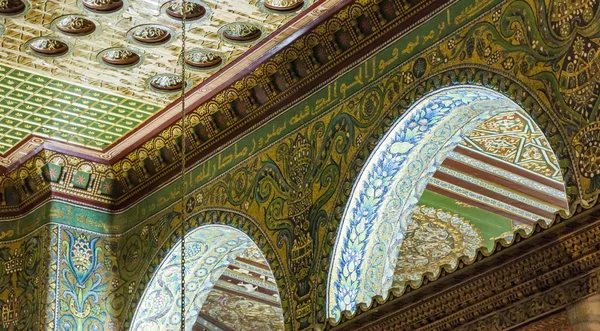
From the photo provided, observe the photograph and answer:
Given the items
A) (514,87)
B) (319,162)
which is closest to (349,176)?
(319,162)

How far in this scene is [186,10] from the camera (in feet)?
25.9

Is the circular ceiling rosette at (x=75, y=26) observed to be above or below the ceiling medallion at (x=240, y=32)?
below

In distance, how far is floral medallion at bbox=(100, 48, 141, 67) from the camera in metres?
8.35

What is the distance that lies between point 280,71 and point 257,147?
1.92ft

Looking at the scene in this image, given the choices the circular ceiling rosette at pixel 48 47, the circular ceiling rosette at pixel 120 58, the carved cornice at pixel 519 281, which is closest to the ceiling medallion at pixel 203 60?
the circular ceiling rosette at pixel 120 58

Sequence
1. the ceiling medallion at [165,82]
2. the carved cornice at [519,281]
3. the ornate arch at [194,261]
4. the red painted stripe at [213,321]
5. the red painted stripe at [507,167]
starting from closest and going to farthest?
the carved cornice at [519,281] < the ceiling medallion at [165,82] < the ornate arch at [194,261] < the red painted stripe at [507,167] < the red painted stripe at [213,321]

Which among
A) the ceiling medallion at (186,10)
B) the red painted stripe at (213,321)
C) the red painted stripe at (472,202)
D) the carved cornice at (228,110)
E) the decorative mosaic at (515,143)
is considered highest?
the decorative mosaic at (515,143)

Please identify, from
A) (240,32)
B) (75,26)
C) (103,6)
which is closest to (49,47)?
(75,26)

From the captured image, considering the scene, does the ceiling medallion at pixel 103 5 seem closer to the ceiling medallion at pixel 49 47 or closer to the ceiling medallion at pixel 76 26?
the ceiling medallion at pixel 76 26

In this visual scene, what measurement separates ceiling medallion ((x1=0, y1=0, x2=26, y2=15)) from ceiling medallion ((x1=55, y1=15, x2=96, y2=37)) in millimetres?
253

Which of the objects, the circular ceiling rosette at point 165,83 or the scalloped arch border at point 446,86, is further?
the circular ceiling rosette at point 165,83

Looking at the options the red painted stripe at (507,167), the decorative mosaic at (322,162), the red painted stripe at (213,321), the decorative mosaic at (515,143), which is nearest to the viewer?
the decorative mosaic at (322,162)

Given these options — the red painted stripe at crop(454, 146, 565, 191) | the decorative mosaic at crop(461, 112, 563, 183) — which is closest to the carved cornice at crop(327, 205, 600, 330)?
the decorative mosaic at crop(461, 112, 563, 183)

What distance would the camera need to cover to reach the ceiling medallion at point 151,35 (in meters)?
8.09
